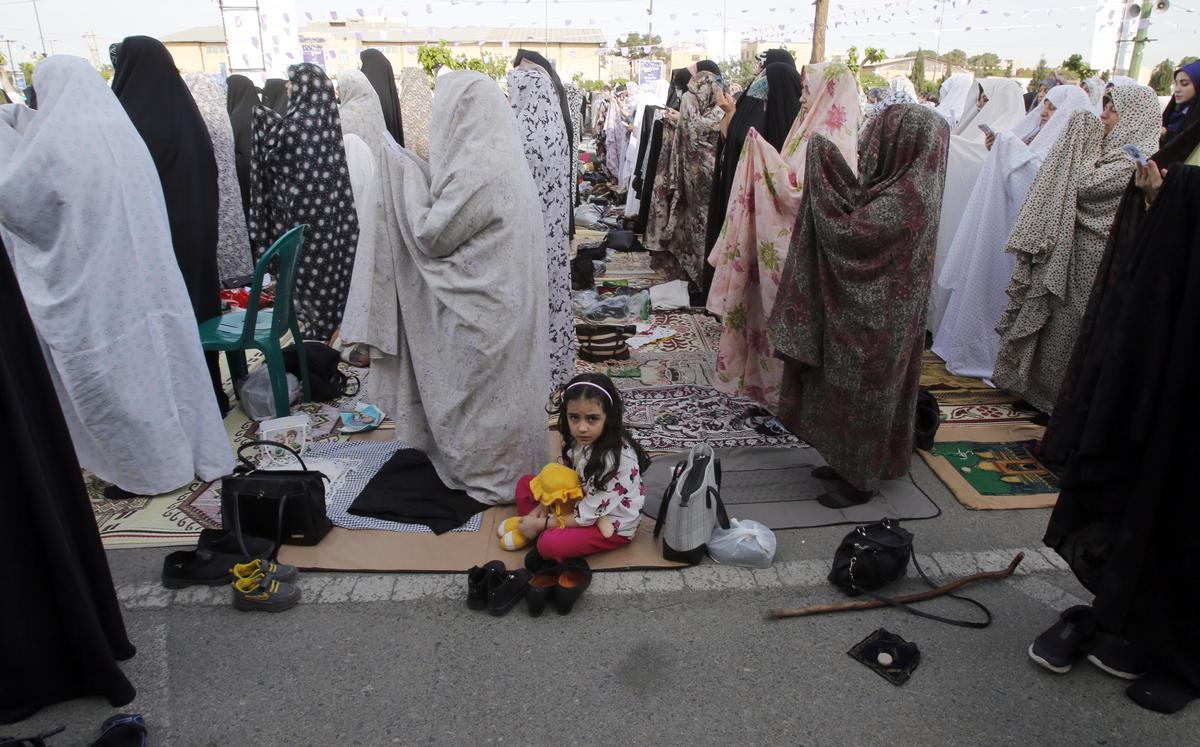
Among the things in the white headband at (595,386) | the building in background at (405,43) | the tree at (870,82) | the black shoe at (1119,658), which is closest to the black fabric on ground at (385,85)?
the white headband at (595,386)

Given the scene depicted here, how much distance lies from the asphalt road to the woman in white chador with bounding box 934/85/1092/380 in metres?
2.31

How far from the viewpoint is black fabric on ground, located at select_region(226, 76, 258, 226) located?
6.62 metres

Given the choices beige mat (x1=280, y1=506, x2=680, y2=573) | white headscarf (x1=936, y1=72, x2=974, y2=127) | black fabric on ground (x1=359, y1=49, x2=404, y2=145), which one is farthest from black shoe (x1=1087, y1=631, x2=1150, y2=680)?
black fabric on ground (x1=359, y1=49, x2=404, y2=145)

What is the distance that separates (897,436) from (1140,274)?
4.48 ft

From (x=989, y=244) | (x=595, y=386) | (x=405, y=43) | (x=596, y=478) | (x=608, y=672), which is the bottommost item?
(x=608, y=672)

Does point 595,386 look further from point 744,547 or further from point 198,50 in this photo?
point 198,50

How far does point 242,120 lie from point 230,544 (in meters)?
5.37

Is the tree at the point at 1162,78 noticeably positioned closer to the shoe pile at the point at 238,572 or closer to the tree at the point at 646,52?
the tree at the point at 646,52

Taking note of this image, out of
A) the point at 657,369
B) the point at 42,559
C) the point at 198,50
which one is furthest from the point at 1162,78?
the point at 198,50

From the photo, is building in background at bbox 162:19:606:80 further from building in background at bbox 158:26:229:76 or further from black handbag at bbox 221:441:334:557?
black handbag at bbox 221:441:334:557

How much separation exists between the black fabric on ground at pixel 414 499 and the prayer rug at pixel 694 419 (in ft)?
3.72

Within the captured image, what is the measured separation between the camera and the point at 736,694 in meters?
2.29

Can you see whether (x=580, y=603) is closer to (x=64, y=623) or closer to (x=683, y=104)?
(x=64, y=623)

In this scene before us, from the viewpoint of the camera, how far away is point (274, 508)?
9.81 feet
